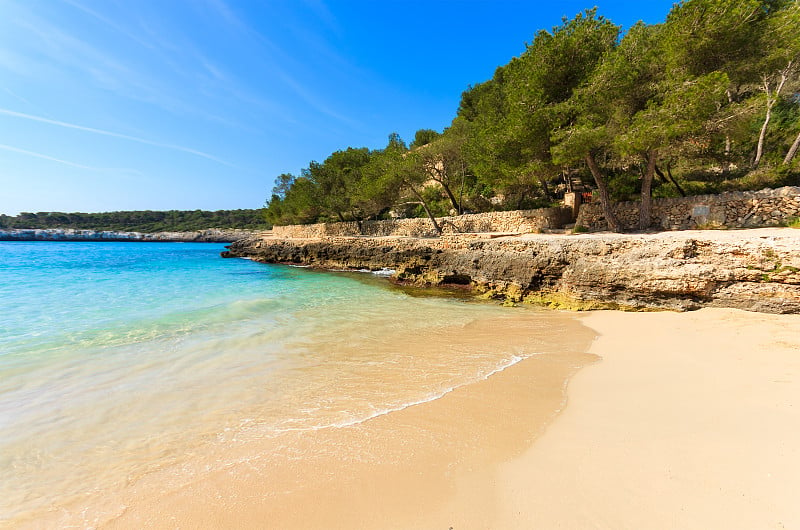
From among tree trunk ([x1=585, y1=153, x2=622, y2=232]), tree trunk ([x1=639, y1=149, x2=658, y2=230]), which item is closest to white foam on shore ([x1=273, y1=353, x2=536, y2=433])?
tree trunk ([x1=585, y1=153, x2=622, y2=232])

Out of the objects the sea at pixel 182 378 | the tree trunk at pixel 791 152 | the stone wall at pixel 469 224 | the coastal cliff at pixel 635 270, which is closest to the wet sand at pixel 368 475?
the sea at pixel 182 378

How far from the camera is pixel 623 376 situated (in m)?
4.67

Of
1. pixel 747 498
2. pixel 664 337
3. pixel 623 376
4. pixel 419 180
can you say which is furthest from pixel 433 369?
pixel 419 180

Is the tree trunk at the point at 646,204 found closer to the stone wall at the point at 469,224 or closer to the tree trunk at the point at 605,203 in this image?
the tree trunk at the point at 605,203

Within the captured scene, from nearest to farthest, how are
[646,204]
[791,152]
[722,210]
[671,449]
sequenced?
[671,449] → [722,210] → [646,204] → [791,152]

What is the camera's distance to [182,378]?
200 inches

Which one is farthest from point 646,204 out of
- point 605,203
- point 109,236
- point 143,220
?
point 143,220

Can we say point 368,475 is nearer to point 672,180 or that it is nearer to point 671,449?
point 671,449

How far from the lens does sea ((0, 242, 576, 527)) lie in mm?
3162

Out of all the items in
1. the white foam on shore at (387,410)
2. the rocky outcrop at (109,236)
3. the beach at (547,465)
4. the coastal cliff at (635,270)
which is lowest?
the white foam on shore at (387,410)

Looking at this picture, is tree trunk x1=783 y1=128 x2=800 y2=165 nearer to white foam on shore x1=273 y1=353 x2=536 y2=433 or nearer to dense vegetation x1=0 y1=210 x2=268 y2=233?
white foam on shore x1=273 y1=353 x2=536 y2=433

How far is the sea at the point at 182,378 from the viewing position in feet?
10.4

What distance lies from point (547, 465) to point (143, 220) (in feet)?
481

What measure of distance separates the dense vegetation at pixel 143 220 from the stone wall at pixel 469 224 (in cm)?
7384
